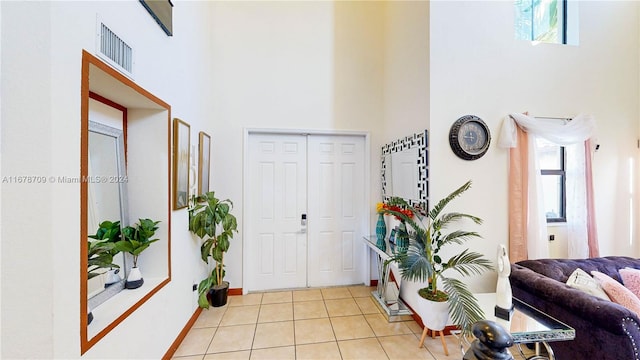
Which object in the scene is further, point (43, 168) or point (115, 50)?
point (115, 50)

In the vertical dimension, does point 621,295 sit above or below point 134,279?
below

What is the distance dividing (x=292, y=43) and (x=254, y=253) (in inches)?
113

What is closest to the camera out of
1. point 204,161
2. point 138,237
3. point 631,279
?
point 138,237

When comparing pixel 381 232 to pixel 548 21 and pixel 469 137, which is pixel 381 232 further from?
pixel 548 21

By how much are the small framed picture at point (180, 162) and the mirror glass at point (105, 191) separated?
0.34 meters

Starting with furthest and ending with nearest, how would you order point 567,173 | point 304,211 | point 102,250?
point 304,211 → point 567,173 → point 102,250

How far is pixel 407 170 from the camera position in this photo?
8.54 feet

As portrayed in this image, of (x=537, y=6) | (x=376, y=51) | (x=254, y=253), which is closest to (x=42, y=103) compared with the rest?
(x=254, y=253)

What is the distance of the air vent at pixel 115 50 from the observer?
1191mm

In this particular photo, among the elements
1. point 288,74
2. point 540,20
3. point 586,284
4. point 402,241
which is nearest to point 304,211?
point 402,241

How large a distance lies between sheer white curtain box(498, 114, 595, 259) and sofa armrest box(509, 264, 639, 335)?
48 cm

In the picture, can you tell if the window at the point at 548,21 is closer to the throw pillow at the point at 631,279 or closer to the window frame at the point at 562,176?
the window frame at the point at 562,176

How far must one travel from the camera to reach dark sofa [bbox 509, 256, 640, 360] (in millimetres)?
1451

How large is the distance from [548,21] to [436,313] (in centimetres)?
339
